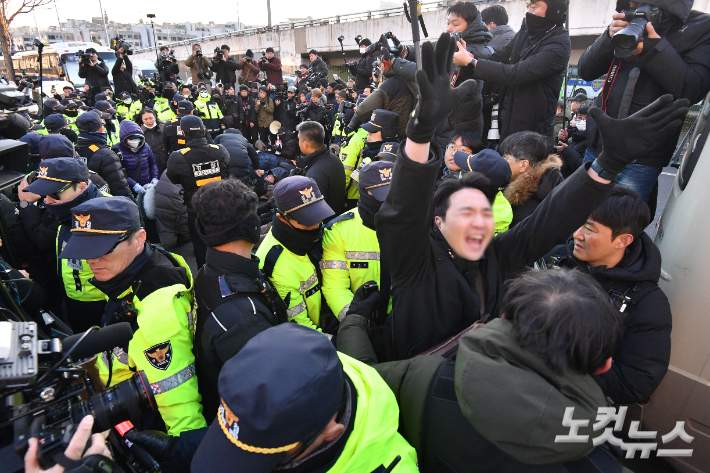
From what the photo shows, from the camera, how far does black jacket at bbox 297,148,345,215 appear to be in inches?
168

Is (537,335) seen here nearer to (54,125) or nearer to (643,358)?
(643,358)

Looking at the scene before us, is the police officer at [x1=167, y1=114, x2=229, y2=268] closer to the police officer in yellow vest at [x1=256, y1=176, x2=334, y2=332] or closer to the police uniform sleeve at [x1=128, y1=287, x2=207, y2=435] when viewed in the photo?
the police officer in yellow vest at [x1=256, y1=176, x2=334, y2=332]

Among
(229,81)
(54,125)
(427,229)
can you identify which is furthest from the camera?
(229,81)

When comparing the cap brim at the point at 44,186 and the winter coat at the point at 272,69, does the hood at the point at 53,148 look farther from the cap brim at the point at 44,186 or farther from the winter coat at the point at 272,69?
the winter coat at the point at 272,69

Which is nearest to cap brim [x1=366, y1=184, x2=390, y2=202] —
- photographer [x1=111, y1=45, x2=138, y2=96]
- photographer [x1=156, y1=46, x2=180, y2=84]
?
photographer [x1=111, y1=45, x2=138, y2=96]

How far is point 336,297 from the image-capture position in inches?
105

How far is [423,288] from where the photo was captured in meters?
1.72

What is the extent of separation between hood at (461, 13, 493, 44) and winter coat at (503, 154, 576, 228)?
85.1 inches

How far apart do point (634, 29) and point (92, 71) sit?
1456 centimetres

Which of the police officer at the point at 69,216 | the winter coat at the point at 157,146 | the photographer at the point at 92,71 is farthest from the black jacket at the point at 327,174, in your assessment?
the photographer at the point at 92,71

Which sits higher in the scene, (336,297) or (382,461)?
(382,461)

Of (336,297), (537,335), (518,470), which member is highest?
(537,335)

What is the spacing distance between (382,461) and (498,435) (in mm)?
316

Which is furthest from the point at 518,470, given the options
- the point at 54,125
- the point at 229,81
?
the point at 229,81
